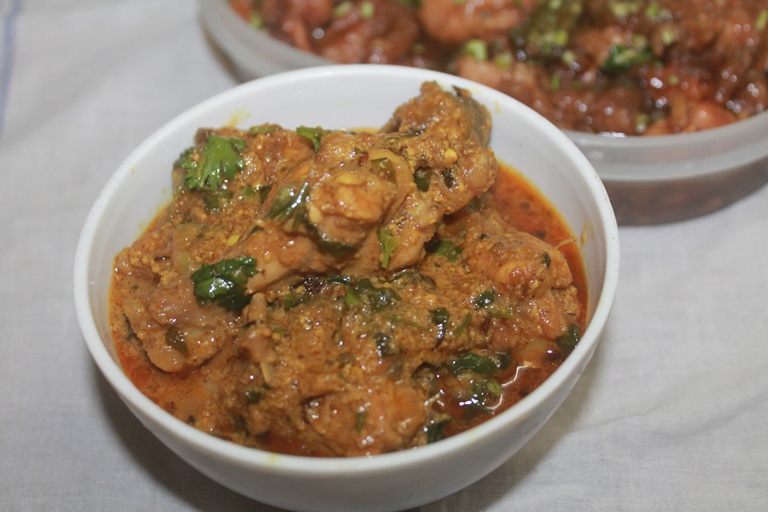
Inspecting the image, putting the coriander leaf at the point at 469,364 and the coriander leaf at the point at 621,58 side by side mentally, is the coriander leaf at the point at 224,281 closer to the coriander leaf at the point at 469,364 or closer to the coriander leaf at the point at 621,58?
the coriander leaf at the point at 469,364

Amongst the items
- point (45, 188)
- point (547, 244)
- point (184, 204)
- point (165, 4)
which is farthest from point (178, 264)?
point (165, 4)

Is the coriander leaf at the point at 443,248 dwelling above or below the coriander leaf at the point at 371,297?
below

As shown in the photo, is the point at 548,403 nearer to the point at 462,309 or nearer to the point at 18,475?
the point at 462,309

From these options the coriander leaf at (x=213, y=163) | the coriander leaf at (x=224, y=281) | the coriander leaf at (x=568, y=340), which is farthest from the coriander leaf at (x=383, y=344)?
the coriander leaf at (x=213, y=163)

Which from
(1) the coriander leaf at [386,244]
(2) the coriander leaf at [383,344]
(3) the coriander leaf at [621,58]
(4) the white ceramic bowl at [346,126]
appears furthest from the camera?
(3) the coriander leaf at [621,58]

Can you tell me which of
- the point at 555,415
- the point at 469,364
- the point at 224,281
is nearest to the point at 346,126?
the point at 224,281

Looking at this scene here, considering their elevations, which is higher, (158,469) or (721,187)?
(721,187)
